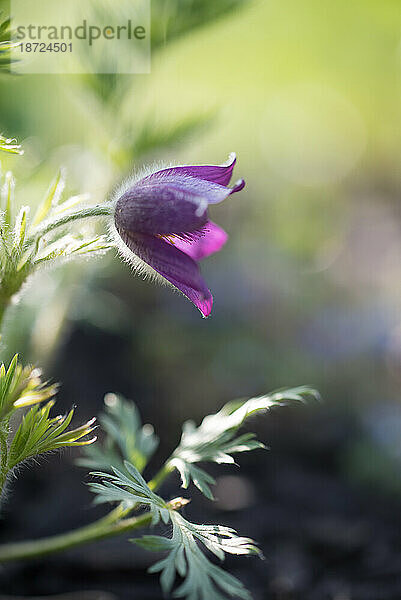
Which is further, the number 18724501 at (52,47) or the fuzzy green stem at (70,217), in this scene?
the number 18724501 at (52,47)

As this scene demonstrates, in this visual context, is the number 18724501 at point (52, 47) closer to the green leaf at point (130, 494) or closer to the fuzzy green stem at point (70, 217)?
the fuzzy green stem at point (70, 217)

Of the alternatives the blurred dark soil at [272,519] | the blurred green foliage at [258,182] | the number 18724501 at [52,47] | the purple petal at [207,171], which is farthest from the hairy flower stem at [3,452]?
the number 18724501 at [52,47]

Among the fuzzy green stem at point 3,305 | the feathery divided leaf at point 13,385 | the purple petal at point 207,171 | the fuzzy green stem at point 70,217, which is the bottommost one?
the feathery divided leaf at point 13,385

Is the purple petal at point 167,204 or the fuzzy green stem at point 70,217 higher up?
the purple petal at point 167,204

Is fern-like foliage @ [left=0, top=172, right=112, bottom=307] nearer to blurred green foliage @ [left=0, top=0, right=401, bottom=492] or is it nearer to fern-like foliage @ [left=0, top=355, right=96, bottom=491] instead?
fern-like foliage @ [left=0, top=355, right=96, bottom=491]

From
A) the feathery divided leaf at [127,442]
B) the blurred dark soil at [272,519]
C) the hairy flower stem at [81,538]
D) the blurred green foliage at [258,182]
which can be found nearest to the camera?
the hairy flower stem at [81,538]

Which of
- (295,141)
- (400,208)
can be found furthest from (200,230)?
(295,141)

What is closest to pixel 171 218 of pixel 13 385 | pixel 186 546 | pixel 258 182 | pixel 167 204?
pixel 167 204
